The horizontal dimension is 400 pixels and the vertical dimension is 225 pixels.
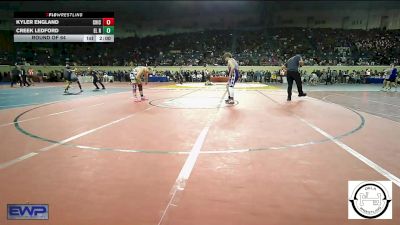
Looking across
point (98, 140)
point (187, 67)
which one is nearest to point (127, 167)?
point (98, 140)

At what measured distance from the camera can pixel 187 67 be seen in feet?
113

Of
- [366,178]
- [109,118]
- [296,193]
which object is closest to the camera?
[296,193]

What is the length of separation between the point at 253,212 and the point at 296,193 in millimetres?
637

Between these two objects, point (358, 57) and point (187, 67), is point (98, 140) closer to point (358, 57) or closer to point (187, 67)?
point (187, 67)
